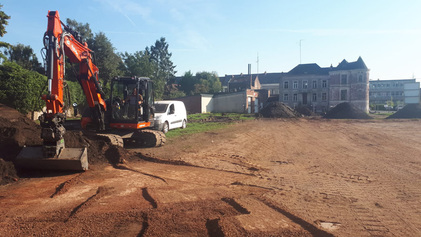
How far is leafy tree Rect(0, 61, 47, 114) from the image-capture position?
1661 centimetres

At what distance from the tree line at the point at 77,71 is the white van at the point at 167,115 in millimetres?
877

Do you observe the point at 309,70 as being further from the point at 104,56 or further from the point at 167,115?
the point at 167,115

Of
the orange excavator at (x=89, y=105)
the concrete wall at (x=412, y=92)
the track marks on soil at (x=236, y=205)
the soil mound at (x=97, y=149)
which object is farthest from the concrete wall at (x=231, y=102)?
the track marks on soil at (x=236, y=205)

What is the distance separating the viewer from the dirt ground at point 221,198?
435 centimetres

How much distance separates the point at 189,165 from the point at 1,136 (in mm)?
5523

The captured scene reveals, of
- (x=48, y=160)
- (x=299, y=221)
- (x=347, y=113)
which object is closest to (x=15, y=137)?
(x=48, y=160)

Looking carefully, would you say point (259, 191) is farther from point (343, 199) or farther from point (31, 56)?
point (31, 56)

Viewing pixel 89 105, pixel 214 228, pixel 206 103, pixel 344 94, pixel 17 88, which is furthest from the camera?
pixel 344 94

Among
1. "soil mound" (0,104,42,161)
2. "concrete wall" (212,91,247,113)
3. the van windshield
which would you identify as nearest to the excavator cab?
"soil mound" (0,104,42,161)

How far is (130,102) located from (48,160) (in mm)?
5003

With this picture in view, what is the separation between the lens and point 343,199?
230 inches

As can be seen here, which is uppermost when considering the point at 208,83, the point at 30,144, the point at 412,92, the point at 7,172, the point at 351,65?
the point at 351,65

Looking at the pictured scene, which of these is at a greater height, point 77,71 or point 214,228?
point 77,71

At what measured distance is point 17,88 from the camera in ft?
55.6
